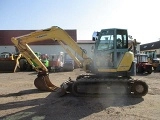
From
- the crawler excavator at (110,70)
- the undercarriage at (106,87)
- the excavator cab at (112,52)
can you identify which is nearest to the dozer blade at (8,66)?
the crawler excavator at (110,70)

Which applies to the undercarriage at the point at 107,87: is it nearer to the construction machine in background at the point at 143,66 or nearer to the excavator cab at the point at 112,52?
the excavator cab at the point at 112,52

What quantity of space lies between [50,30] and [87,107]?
471cm

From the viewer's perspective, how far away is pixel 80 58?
483 inches

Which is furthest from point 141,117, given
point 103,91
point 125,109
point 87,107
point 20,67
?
point 20,67

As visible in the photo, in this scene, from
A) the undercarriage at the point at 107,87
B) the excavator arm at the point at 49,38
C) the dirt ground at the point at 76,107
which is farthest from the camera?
the excavator arm at the point at 49,38

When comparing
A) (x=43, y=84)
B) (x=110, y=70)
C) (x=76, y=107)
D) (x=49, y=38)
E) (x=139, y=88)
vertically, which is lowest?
(x=76, y=107)

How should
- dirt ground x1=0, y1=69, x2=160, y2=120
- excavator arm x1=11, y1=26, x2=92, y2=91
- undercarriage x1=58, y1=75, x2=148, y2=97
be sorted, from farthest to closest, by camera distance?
1. excavator arm x1=11, y1=26, x2=92, y2=91
2. undercarriage x1=58, y1=75, x2=148, y2=97
3. dirt ground x1=0, y1=69, x2=160, y2=120

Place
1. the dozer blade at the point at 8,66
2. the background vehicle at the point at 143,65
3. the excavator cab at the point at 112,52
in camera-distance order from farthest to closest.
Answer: the dozer blade at the point at 8,66, the background vehicle at the point at 143,65, the excavator cab at the point at 112,52

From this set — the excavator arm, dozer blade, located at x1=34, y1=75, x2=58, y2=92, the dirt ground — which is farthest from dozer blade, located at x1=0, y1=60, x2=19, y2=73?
the dirt ground

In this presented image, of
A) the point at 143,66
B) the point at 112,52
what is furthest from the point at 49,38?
the point at 143,66

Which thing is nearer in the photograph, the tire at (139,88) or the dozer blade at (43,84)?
the tire at (139,88)

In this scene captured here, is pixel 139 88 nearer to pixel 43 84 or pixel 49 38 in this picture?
pixel 43 84

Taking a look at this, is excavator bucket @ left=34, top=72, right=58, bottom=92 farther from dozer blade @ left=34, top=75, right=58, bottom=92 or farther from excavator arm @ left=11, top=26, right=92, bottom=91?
excavator arm @ left=11, top=26, right=92, bottom=91

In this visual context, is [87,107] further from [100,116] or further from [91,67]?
[91,67]
